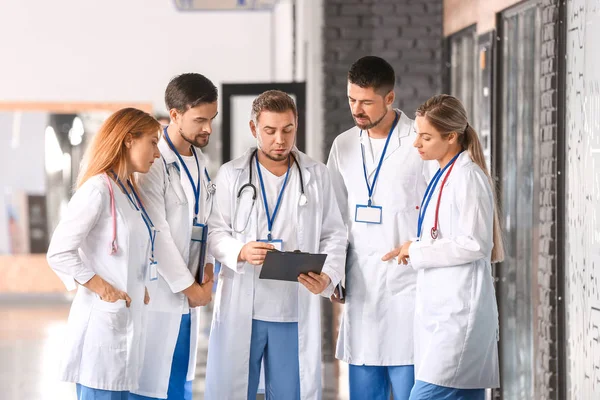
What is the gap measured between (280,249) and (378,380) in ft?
2.26

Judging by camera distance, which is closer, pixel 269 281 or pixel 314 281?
pixel 314 281

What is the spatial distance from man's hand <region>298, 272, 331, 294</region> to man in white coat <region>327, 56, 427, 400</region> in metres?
0.29

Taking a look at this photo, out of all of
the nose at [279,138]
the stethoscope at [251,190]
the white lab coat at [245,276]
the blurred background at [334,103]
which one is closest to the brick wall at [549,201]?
the blurred background at [334,103]

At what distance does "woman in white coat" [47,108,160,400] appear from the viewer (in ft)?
9.11

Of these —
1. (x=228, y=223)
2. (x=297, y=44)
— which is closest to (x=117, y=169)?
(x=228, y=223)

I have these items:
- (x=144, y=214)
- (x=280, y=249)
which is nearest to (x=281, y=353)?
(x=280, y=249)

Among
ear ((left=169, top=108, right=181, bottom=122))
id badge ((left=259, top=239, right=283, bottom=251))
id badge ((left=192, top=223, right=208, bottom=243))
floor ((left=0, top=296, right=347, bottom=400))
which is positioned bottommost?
floor ((left=0, top=296, right=347, bottom=400))

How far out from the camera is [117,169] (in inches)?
114

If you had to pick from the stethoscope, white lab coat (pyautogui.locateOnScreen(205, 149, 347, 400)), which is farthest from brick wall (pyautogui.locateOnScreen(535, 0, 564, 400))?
the stethoscope

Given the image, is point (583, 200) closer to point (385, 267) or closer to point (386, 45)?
point (385, 267)

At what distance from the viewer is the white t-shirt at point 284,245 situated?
316 centimetres

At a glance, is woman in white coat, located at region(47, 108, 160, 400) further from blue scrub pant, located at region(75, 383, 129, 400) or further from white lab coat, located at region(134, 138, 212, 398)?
white lab coat, located at region(134, 138, 212, 398)

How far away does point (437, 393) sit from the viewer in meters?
2.83

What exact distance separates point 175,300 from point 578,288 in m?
1.71
